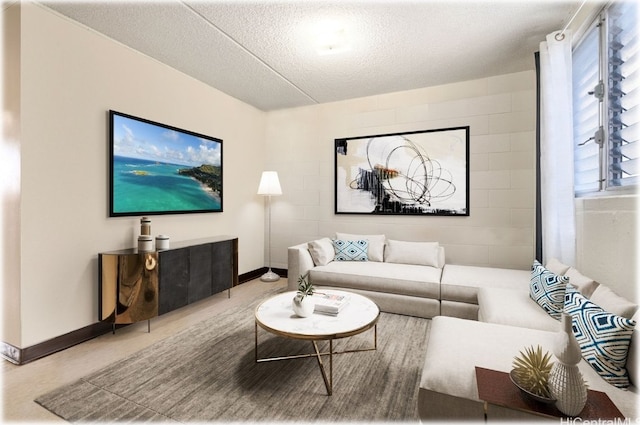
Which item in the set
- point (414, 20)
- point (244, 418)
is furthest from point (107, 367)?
point (414, 20)

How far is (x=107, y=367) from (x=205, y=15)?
2761 mm

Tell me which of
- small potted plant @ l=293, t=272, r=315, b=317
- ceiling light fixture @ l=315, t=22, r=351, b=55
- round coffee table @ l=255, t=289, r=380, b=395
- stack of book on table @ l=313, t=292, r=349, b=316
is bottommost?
round coffee table @ l=255, t=289, r=380, b=395

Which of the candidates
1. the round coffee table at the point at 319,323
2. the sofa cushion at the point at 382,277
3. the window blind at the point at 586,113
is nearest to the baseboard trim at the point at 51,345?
the round coffee table at the point at 319,323

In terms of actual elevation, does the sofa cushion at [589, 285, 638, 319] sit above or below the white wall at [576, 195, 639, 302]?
below

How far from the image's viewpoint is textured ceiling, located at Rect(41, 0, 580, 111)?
2.35m

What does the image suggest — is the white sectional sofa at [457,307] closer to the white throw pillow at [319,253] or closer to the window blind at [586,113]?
the white throw pillow at [319,253]

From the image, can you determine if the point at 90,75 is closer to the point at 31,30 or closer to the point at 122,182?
the point at 31,30

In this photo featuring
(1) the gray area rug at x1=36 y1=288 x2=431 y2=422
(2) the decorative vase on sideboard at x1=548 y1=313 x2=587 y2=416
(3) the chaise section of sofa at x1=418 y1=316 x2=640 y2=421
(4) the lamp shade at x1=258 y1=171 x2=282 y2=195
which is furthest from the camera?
(4) the lamp shade at x1=258 y1=171 x2=282 y2=195

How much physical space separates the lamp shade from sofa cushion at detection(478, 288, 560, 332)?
2.96 m

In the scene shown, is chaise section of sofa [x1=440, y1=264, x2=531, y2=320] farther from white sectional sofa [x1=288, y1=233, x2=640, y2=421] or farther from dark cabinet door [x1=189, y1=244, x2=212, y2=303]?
dark cabinet door [x1=189, y1=244, x2=212, y2=303]

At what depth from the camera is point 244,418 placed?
161 centimetres

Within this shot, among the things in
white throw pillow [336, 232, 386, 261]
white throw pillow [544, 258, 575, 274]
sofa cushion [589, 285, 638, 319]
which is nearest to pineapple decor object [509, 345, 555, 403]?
sofa cushion [589, 285, 638, 319]

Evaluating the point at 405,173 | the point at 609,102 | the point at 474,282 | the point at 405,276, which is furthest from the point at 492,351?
the point at 405,173

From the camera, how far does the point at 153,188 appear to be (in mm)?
3145
